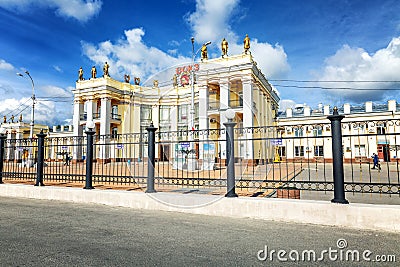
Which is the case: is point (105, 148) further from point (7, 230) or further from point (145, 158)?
point (7, 230)

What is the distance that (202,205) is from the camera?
527cm

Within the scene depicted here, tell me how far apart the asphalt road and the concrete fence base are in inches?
8.0

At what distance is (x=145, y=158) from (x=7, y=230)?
3.28 metres

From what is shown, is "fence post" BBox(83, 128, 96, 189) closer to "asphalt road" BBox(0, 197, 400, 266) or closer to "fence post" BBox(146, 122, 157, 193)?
"asphalt road" BBox(0, 197, 400, 266)

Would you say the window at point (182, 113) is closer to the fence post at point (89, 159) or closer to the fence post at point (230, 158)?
the fence post at point (89, 159)

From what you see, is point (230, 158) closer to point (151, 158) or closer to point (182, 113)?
point (151, 158)

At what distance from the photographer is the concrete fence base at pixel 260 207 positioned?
4.03 meters

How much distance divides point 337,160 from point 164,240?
323 centimetres

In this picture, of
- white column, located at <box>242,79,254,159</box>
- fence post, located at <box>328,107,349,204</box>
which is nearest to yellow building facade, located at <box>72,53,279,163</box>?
white column, located at <box>242,79,254,159</box>

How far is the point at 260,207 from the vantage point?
4.77 meters

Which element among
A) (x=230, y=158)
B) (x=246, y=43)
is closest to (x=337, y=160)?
(x=230, y=158)

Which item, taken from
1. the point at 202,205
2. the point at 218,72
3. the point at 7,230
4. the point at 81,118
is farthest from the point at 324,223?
the point at 81,118

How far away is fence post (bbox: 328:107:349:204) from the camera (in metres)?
4.30

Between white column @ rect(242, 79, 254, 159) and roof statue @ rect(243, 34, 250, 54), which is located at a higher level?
roof statue @ rect(243, 34, 250, 54)
